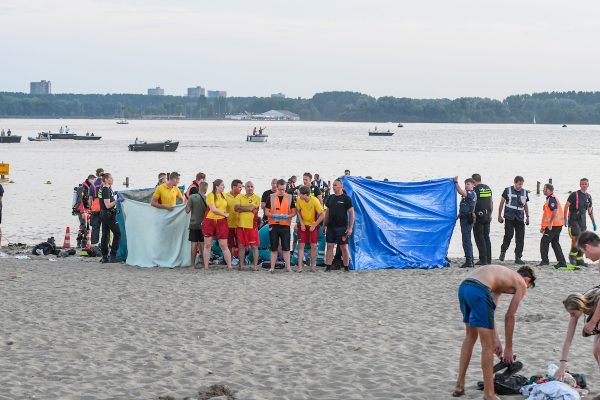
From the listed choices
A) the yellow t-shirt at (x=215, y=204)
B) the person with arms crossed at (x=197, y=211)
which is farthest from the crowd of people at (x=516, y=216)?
the person with arms crossed at (x=197, y=211)

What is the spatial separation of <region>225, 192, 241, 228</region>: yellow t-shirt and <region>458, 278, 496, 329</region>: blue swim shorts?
27.0 feet

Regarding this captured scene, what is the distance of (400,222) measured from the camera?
54.0 feet

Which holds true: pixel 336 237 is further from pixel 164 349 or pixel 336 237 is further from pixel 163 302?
pixel 164 349

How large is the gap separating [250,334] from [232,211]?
525cm

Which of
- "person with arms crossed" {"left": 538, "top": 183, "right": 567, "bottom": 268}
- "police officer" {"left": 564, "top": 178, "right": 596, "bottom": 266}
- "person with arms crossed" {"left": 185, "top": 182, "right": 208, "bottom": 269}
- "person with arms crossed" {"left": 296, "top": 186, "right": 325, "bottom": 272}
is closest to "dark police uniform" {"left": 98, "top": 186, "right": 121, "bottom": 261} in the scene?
"person with arms crossed" {"left": 185, "top": 182, "right": 208, "bottom": 269}

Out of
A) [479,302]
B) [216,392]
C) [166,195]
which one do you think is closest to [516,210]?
[166,195]

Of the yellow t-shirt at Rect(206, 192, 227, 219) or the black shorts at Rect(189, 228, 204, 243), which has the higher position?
the yellow t-shirt at Rect(206, 192, 227, 219)

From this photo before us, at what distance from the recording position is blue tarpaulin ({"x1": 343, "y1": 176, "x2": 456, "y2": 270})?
16172 mm

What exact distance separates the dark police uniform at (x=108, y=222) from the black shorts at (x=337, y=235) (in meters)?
3.95

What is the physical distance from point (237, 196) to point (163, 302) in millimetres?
3537

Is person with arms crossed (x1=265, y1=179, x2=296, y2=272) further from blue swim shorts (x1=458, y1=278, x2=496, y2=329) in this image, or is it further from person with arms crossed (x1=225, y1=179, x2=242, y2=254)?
blue swim shorts (x1=458, y1=278, x2=496, y2=329)

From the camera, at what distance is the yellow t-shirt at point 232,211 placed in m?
15.5

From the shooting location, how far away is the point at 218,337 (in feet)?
34.0

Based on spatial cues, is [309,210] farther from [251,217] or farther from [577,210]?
[577,210]
